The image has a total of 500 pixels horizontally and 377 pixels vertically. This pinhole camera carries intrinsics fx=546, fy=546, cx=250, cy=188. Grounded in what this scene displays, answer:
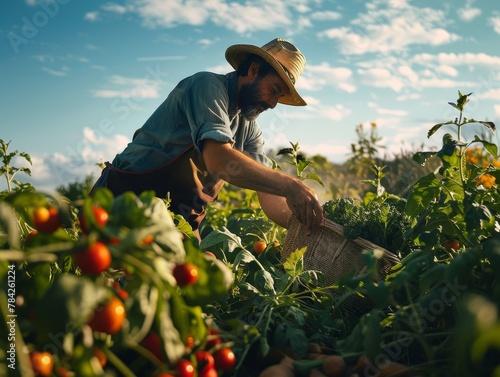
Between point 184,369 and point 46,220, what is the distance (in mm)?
380

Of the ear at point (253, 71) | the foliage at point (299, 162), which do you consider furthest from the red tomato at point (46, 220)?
the ear at point (253, 71)

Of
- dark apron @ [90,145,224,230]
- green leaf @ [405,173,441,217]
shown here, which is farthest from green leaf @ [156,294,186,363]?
dark apron @ [90,145,224,230]

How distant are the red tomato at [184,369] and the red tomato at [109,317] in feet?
0.52

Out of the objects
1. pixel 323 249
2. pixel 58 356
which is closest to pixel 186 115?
pixel 323 249

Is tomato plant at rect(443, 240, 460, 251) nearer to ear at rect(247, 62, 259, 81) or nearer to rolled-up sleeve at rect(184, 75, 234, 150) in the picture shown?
rolled-up sleeve at rect(184, 75, 234, 150)

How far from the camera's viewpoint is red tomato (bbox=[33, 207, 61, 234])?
102cm

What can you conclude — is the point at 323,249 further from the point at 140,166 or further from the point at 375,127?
the point at 375,127

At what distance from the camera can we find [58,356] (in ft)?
3.13

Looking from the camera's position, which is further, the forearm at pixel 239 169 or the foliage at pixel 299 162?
the foliage at pixel 299 162

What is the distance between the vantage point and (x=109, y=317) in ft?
2.86

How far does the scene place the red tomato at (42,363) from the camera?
89 cm

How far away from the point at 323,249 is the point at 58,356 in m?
1.42

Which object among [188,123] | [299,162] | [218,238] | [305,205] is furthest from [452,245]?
[188,123]

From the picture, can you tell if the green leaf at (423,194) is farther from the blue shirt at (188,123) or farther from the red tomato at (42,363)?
the red tomato at (42,363)
